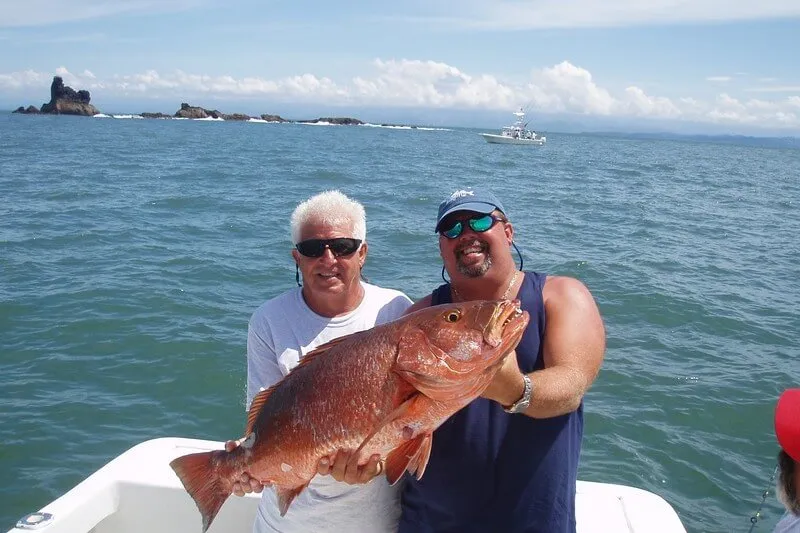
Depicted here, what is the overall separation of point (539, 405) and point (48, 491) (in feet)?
19.3

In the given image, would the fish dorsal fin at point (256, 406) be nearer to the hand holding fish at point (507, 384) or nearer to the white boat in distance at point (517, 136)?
the hand holding fish at point (507, 384)

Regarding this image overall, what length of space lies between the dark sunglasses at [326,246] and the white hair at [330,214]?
53 millimetres

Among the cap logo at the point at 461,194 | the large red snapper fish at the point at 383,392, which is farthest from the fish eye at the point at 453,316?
the cap logo at the point at 461,194

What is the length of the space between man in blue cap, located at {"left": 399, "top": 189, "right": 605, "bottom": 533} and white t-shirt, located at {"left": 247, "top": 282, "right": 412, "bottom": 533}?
213 mm

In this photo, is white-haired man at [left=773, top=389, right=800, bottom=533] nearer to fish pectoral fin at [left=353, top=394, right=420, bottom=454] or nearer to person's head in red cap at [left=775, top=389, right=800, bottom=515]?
person's head in red cap at [left=775, top=389, right=800, bottom=515]

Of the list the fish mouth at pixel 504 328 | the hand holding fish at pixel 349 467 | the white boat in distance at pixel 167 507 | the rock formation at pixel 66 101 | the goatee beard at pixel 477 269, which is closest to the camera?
the fish mouth at pixel 504 328

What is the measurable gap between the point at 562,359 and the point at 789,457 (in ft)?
3.05

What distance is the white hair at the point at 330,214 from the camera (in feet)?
10.3

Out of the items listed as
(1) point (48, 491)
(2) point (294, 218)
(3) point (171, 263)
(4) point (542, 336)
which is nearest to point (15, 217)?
(3) point (171, 263)

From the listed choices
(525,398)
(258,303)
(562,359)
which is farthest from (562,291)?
(258,303)

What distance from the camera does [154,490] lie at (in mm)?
4098

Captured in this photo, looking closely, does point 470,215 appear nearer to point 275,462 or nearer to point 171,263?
point 275,462

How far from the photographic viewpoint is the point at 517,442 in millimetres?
2809

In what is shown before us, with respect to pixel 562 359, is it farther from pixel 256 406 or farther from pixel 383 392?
pixel 256 406
